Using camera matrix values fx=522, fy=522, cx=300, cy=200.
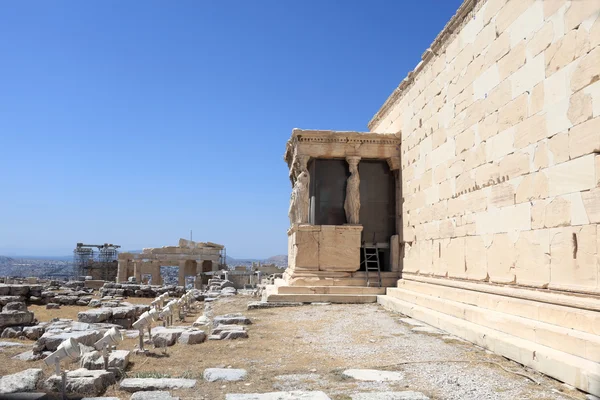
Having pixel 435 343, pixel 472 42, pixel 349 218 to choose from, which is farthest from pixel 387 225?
pixel 435 343

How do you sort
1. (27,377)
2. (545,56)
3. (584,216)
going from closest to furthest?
(27,377), (584,216), (545,56)

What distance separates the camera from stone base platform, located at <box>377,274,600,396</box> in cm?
534

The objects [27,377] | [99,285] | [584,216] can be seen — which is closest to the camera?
[27,377]

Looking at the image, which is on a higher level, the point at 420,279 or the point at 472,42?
the point at 472,42

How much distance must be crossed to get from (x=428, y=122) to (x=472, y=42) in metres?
2.49

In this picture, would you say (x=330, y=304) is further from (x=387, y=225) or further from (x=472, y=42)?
(x=472, y=42)

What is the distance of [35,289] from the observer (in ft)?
64.3

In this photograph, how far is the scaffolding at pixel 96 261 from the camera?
41562mm

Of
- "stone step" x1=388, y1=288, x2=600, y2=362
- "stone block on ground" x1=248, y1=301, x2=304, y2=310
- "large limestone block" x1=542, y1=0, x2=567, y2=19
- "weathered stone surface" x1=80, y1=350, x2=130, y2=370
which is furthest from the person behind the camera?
"stone block on ground" x1=248, y1=301, x2=304, y2=310

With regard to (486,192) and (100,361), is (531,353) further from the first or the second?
(100,361)

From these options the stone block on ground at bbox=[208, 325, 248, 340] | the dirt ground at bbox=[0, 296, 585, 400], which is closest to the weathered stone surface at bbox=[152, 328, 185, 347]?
the dirt ground at bbox=[0, 296, 585, 400]

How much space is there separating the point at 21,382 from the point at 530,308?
6063 mm

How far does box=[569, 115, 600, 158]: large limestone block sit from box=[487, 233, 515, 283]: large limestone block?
189 cm

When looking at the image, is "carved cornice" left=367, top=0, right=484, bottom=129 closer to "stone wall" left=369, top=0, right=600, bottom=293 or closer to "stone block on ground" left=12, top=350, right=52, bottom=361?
"stone wall" left=369, top=0, right=600, bottom=293
